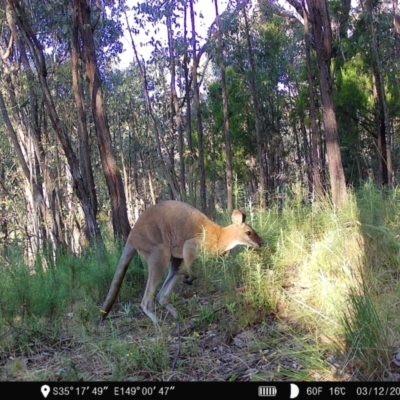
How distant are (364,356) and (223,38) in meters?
20.2

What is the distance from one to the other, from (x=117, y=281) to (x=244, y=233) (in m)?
1.82

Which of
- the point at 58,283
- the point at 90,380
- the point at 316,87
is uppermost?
the point at 316,87

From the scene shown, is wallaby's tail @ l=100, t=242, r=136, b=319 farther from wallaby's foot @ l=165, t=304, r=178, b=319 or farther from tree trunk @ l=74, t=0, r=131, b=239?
tree trunk @ l=74, t=0, r=131, b=239

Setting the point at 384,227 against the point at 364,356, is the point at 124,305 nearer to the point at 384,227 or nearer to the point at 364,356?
the point at 384,227

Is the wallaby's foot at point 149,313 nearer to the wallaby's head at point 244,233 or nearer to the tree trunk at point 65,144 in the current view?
the wallaby's head at point 244,233

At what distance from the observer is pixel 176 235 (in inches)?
290

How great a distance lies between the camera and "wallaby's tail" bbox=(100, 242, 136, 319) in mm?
6867

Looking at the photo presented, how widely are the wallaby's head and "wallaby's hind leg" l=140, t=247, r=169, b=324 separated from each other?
1043mm

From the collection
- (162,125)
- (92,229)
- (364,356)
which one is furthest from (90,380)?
(162,125)
